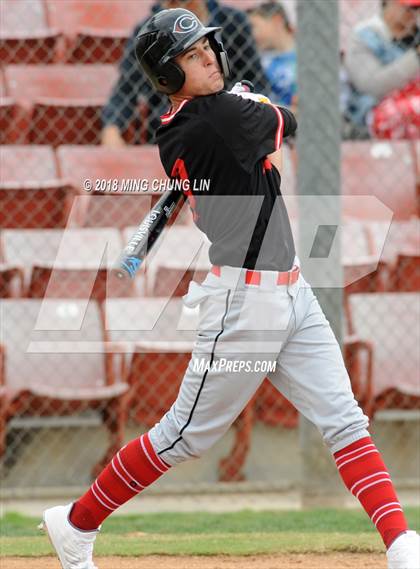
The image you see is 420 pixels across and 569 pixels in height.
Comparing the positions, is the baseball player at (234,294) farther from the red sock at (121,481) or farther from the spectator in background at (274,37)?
the spectator in background at (274,37)

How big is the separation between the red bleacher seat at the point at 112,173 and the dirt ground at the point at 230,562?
102 inches

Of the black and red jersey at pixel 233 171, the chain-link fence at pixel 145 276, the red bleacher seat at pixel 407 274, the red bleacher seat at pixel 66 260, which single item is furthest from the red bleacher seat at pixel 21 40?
the black and red jersey at pixel 233 171

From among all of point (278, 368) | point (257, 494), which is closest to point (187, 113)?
point (278, 368)

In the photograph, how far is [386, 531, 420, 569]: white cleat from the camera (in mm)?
Result: 2902

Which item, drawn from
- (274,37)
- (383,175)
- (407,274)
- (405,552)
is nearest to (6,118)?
(274,37)

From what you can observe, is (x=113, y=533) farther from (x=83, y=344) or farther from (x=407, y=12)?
(x=407, y=12)

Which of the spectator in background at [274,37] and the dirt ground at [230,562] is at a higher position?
the spectator in background at [274,37]

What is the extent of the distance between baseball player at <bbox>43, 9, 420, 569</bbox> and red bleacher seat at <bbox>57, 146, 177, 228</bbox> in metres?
2.91

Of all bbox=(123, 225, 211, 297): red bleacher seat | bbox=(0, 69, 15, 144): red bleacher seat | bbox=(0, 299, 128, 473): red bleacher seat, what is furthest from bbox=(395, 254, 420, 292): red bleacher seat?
bbox=(0, 69, 15, 144): red bleacher seat

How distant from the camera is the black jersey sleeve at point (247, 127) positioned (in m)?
3.01

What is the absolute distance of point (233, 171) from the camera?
121 inches

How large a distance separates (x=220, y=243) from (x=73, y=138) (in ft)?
12.8

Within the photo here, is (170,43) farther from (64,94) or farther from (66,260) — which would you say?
(64,94)

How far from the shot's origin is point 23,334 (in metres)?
5.45
